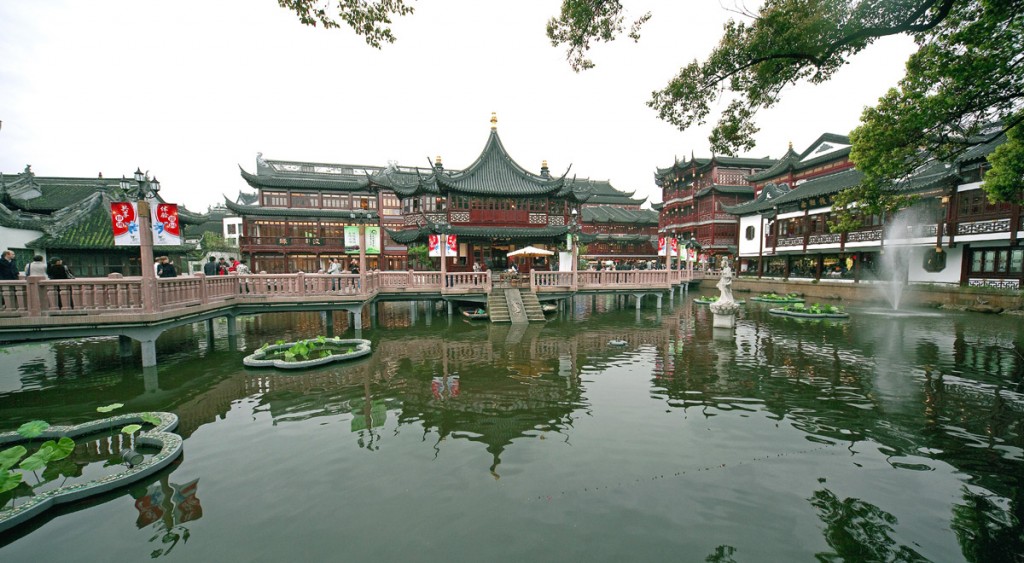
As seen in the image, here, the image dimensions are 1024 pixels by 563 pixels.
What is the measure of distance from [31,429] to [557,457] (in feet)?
24.6

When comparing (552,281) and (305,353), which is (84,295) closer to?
(305,353)

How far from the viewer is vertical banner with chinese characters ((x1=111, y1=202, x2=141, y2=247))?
29.8 ft

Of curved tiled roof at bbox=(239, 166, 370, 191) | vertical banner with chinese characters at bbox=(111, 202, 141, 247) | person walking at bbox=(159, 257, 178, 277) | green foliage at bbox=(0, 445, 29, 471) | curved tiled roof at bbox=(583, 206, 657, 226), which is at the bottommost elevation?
green foliage at bbox=(0, 445, 29, 471)

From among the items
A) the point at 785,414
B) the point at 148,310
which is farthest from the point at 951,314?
the point at 148,310

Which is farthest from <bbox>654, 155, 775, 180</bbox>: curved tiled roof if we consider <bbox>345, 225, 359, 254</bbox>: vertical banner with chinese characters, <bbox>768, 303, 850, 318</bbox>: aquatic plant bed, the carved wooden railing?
<bbox>345, 225, 359, 254</bbox>: vertical banner with chinese characters

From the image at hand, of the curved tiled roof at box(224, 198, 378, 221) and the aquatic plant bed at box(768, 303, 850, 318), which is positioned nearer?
the aquatic plant bed at box(768, 303, 850, 318)

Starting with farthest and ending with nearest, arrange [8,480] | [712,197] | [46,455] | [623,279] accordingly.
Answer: [712,197]
[623,279]
[46,455]
[8,480]

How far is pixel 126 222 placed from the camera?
920 cm

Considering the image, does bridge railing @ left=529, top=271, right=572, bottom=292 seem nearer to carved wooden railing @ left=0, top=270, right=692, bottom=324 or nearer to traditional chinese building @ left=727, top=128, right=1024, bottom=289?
carved wooden railing @ left=0, top=270, right=692, bottom=324

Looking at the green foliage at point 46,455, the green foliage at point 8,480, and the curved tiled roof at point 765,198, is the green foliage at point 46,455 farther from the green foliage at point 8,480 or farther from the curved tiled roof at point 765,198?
the curved tiled roof at point 765,198

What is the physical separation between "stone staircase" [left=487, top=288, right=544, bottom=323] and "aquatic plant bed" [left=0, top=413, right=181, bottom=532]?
38.8ft

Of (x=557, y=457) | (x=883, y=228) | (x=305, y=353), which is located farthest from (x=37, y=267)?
(x=883, y=228)

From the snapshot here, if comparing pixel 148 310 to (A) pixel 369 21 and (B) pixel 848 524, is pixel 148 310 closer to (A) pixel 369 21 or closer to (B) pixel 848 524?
(A) pixel 369 21

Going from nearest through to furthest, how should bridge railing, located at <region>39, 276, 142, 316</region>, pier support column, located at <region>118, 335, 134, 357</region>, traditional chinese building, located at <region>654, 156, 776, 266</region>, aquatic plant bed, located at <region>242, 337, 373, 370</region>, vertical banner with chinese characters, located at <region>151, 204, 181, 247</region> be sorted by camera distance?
bridge railing, located at <region>39, 276, 142, 316</region> → vertical banner with chinese characters, located at <region>151, 204, 181, 247</region> → aquatic plant bed, located at <region>242, 337, 373, 370</region> → pier support column, located at <region>118, 335, 134, 357</region> → traditional chinese building, located at <region>654, 156, 776, 266</region>
